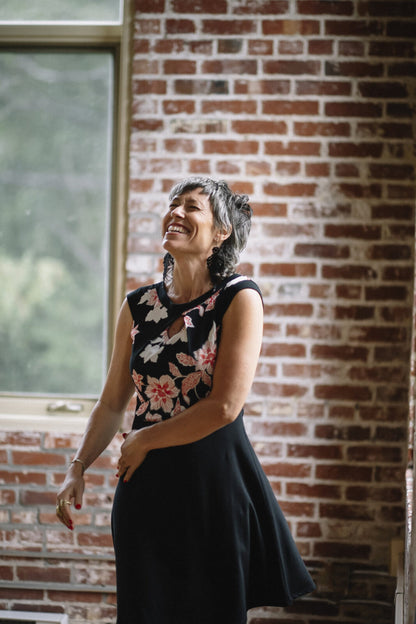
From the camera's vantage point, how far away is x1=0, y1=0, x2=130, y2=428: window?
2475mm

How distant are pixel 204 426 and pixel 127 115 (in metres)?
1.39

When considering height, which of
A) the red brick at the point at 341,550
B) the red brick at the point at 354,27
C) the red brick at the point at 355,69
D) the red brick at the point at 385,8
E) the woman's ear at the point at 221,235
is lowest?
the red brick at the point at 341,550

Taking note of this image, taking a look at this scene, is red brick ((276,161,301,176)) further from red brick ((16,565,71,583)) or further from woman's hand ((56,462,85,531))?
A: red brick ((16,565,71,583))

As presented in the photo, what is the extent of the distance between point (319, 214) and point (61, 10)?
4.29 feet

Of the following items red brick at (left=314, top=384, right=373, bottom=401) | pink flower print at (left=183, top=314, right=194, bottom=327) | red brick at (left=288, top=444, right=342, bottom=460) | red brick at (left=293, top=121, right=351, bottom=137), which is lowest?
red brick at (left=288, top=444, right=342, bottom=460)

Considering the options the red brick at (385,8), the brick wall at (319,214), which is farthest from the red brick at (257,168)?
the red brick at (385,8)

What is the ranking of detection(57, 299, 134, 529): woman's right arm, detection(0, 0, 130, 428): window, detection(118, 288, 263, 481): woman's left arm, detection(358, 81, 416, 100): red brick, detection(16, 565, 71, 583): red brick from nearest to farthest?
detection(118, 288, 263, 481): woman's left arm, detection(57, 299, 134, 529): woman's right arm, detection(358, 81, 416, 100): red brick, detection(16, 565, 71, 583): red brick, detection(0, 0, 130, 428): window

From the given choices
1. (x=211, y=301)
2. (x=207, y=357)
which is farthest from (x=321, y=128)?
(x=207, y=357)

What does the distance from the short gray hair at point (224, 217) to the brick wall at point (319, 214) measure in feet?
2.05

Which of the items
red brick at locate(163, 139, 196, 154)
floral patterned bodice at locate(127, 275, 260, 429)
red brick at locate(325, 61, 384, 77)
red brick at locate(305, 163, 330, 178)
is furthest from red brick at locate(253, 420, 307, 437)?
red brick at locate(325, 61, 384, 77)

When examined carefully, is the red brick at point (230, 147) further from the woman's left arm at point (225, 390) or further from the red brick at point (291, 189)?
the woman's left arm at point (225, 390)

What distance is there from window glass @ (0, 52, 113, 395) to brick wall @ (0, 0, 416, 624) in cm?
33

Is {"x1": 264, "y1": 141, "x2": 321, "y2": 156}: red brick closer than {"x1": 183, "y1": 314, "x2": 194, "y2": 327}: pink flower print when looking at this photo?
No

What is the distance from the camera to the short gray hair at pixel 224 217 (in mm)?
1633
